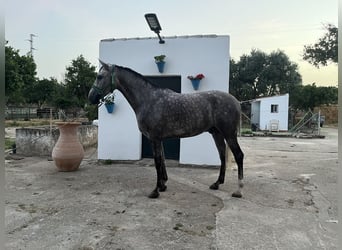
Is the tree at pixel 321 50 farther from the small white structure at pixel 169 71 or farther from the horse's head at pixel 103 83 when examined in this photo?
the horse's head at pixel 103 83

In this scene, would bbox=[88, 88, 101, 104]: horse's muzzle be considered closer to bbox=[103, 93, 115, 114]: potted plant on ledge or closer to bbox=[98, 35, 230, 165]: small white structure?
bbox=[103, 93, 115, 114]: potted plant on ledge

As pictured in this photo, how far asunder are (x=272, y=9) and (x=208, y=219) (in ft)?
12.5

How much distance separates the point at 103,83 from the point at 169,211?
1822mm

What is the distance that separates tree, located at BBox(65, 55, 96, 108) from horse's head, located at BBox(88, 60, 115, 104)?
1536cm

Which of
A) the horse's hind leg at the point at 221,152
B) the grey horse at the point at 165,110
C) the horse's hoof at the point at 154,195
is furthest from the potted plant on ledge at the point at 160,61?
the horse's hoof at the point at 154,195

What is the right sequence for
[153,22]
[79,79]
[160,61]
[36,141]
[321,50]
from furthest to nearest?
1. [79,79]
2. [321,50]
3. [36,141]
4. [160,61]
5. [153,22]

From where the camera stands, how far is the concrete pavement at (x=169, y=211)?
7.52ft

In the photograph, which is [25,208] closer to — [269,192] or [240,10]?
[269,192]

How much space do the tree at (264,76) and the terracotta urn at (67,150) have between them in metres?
22.9

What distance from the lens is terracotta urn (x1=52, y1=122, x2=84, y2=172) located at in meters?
4.75

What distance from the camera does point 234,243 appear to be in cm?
225

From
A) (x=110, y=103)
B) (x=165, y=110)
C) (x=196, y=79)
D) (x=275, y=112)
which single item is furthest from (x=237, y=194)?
(x=275, y=112)

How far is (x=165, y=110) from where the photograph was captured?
3580 mm

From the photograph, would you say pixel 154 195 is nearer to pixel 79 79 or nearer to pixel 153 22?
pixel 153 22
